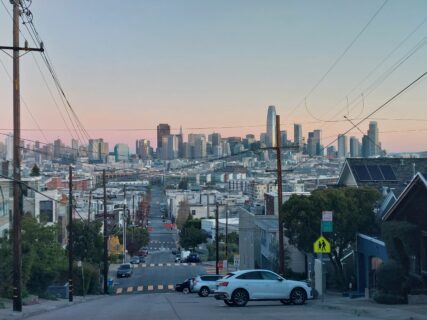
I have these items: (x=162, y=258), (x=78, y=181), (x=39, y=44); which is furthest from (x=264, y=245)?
(x=78, y=181)

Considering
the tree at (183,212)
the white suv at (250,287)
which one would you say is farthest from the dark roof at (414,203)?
the tree at (183,212)

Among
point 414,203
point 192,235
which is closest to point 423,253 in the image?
point 414,203

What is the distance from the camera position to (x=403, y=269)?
2808cm

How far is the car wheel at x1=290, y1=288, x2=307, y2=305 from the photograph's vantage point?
27.8m

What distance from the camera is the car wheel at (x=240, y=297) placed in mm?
27125

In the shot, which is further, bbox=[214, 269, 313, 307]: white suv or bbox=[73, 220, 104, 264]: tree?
bbox=[73, 220, 104, 264]: tree

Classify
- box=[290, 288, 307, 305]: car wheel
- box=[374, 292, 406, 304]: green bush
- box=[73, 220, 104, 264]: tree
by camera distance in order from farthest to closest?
box=[73, 220, 104, 264]: tree
box=[290, 288, 307, 305]: car wheel
box=[374, 292, 406, 304]: green bush

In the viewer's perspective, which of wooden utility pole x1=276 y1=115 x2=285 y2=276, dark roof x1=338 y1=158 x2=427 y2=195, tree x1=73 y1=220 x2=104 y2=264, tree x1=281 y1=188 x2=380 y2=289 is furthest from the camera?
tree x1=73 y1=220 x2=104 y2=264

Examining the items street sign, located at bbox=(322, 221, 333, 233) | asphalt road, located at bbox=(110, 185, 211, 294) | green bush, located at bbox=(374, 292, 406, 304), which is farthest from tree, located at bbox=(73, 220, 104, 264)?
green bush, located at bbox=(374, 292, 406, 304)

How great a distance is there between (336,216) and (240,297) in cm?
1283

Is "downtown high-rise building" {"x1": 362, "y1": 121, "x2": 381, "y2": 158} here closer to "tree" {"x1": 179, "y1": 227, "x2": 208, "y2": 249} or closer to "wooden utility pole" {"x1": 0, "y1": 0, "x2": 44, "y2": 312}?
"tree" {"x1": 179, "y1": 227, "x2": 208, "y2": 249}

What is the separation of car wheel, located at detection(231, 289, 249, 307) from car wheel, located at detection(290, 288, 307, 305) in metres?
1.91

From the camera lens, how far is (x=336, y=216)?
1516 inches

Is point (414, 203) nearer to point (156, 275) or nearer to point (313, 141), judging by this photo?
point (156, 275)
